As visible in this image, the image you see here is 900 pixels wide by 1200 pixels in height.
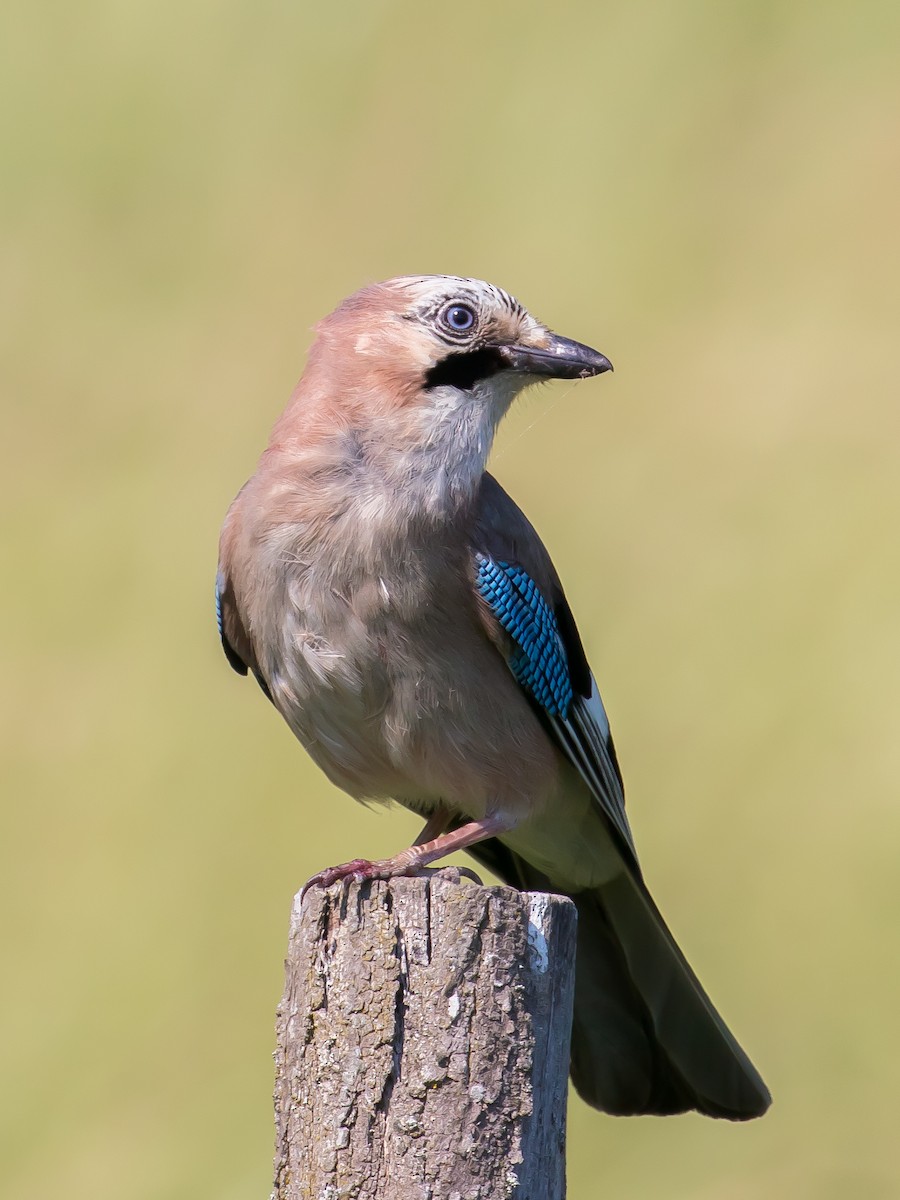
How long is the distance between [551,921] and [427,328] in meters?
1.68

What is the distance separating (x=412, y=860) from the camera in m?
3.58

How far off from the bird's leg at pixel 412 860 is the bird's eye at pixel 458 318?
1.31 metres

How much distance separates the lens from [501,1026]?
285 cm

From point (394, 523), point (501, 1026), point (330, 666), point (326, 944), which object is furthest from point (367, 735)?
point (501, 1026)

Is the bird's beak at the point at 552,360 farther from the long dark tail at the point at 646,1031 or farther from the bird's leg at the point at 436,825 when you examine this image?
the long dark tail at the point at 646,1031

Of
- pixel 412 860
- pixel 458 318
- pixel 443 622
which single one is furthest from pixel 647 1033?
pixel 458 318

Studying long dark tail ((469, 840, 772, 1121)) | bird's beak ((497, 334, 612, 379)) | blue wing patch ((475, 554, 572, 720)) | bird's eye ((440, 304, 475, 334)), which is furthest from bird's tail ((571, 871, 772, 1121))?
bird's eye ((440, 304, 475, 334))

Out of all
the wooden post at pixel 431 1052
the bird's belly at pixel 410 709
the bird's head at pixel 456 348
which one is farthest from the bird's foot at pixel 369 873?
the bird's head at pixel 456 348

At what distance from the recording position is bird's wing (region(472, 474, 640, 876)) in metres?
3.91

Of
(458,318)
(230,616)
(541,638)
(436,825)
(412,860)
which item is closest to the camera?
(412,860)

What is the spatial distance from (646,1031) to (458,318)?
6.74ft

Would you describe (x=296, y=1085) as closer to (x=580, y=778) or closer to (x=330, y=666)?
(x=330, y=666)

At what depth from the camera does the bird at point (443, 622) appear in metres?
3.75

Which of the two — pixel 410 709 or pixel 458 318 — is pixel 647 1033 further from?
pixel 458 318
